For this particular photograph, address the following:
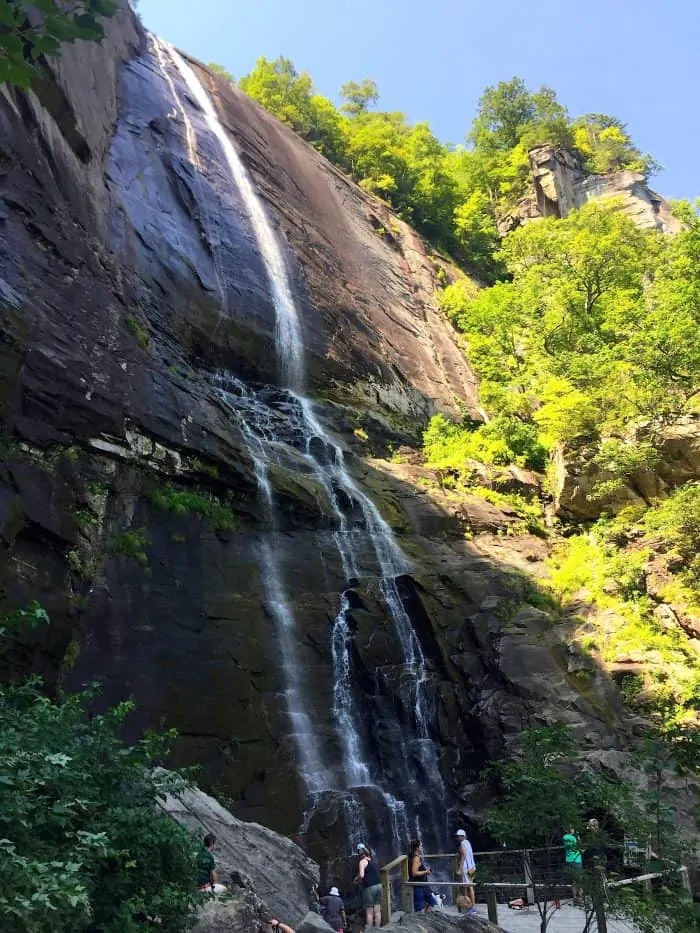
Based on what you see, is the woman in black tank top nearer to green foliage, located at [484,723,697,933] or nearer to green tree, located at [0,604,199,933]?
green foliage, located at [484,723,697,933]

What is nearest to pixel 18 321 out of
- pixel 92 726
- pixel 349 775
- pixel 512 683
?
pixel 92 726

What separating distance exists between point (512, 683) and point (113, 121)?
826 inches

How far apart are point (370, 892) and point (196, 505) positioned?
7907 mm

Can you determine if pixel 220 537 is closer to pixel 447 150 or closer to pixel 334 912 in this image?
pixel 334 912

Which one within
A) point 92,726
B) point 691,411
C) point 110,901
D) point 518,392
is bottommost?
point 110,901

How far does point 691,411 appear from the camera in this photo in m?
20.7

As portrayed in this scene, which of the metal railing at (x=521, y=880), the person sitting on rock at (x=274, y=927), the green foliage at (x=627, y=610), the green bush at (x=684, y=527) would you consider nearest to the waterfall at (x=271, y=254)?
the green foliage at (x=627, y=610)

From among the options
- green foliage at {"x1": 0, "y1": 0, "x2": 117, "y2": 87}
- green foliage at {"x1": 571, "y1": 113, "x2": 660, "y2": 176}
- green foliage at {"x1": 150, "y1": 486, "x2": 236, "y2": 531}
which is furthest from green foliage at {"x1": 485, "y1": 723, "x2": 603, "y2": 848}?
green foliage at {"x1": 571, "y1": 113, "x2": 660, "y2": 176}

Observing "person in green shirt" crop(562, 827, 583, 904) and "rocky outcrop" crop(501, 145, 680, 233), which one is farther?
"rocky outcrop" crop(501, 145, 680, 233)

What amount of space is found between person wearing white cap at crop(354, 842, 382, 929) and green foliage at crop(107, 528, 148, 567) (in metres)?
6.41

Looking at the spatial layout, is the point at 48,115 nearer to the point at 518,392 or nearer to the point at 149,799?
the point at 149,799

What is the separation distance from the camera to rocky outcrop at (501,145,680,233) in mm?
44531

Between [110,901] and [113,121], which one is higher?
[113,121]

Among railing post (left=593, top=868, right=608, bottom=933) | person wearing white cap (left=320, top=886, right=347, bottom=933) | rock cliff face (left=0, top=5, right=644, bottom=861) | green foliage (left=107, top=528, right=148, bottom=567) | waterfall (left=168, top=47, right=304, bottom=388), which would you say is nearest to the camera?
railing post (left=593, top=868, right=608, bottom=933)
